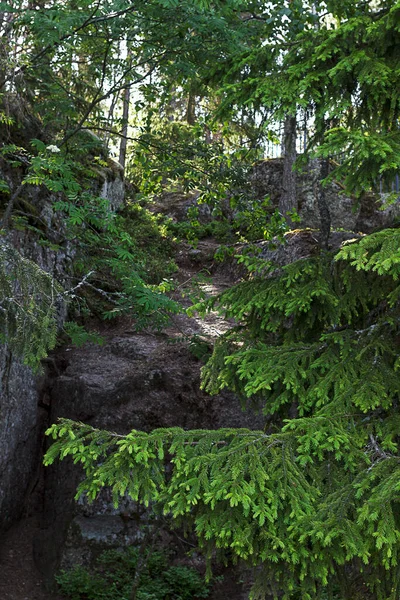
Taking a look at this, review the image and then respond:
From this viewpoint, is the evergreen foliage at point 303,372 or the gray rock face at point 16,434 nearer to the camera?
the evergreen foliage at point 303,372

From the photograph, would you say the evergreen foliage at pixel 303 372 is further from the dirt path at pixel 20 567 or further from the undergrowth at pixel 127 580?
the dirt path at pixel 20 567

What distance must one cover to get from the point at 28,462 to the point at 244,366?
224 inches

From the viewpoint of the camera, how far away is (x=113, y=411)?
830 centimetres

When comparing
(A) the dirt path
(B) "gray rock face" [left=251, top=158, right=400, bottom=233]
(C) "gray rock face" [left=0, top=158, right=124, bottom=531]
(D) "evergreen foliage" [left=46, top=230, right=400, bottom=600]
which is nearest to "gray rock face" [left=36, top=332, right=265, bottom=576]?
(A) the dirt path

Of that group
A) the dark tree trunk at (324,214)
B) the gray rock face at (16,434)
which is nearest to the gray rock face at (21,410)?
the gray rock face at (16,434)

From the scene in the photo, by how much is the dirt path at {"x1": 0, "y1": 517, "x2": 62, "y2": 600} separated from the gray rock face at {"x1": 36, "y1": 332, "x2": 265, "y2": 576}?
7.3 inches

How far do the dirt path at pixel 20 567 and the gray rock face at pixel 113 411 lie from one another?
186mm

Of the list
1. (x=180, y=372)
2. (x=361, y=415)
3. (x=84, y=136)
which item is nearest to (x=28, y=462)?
(x=180, y=372)

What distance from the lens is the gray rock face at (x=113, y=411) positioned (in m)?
7.54

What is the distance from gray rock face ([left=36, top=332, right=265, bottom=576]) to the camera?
754 centimetres

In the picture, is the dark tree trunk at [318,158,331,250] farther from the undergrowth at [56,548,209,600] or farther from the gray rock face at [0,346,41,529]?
the gray rock face at [0,346,41,529]

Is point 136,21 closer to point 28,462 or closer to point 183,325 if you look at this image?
point 183,325

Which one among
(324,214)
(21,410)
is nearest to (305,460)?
(324,214)

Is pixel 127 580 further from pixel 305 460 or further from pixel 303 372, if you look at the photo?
pixel 305 460
